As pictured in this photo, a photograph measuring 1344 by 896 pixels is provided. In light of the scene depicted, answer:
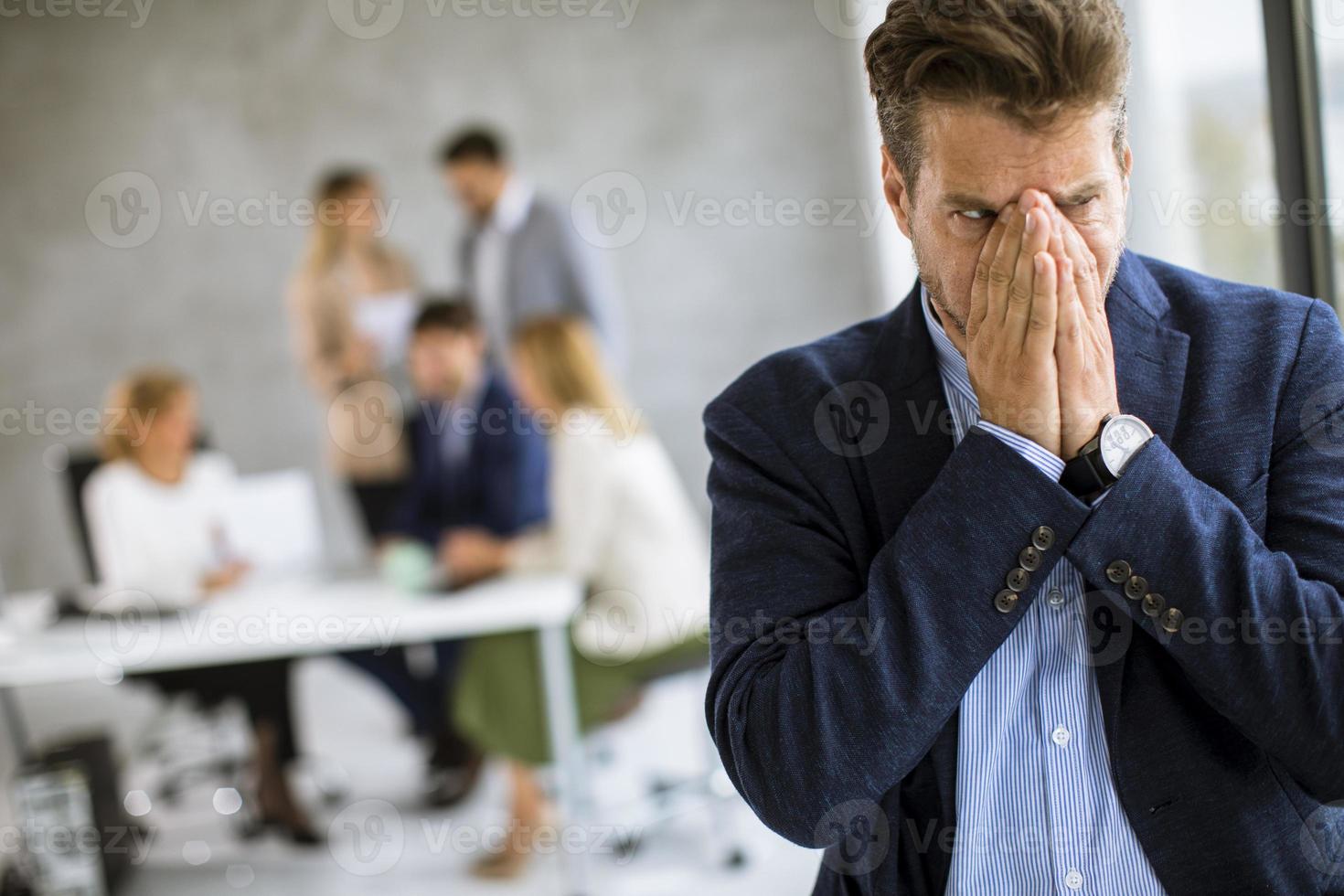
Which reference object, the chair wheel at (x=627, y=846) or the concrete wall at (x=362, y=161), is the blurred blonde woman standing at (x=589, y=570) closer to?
the chair wheel at (x=627, y=846)

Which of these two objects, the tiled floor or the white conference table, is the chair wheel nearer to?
the tiled floor

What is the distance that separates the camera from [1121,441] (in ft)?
3.08

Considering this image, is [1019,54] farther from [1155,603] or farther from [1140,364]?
[1155,603]

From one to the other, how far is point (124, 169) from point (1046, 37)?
5.68 m

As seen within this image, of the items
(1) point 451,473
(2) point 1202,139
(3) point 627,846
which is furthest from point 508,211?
(2) point 1202,139

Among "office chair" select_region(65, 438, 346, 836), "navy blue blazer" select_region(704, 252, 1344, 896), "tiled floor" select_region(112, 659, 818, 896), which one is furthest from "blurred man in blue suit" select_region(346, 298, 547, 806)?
"navy blue blazer" select_region(704, 252, 1344, 896)

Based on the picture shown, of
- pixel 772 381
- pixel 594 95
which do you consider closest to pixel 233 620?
pixel 772 381

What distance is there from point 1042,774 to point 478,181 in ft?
14.0

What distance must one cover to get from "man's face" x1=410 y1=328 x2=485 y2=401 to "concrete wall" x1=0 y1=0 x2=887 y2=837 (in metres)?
Answer: 1.14

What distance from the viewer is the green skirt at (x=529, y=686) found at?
3.03 meters

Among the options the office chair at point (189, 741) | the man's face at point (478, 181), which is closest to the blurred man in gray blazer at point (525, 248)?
the man's face at point (478, 181)

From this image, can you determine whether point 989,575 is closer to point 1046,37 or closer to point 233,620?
point 1046,37

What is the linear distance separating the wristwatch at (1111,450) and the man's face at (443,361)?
141 inches

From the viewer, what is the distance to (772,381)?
1.16 m
